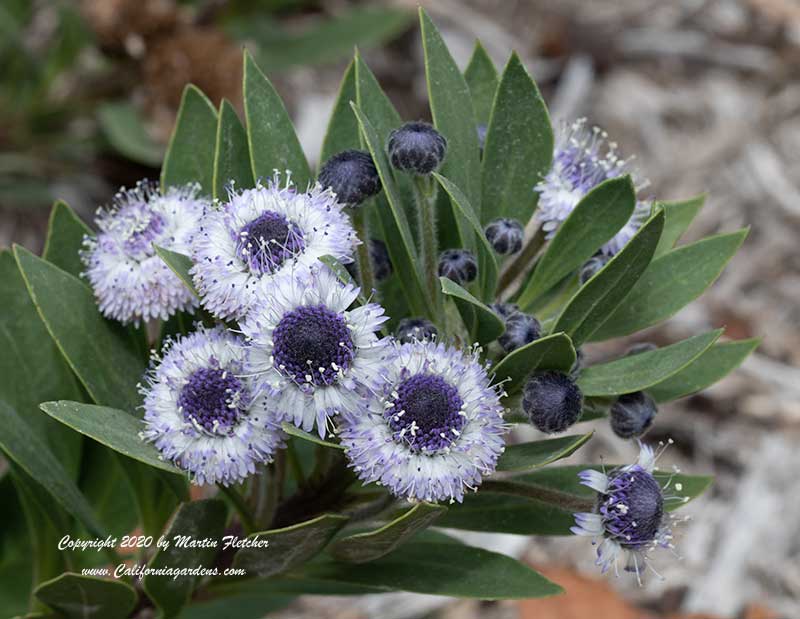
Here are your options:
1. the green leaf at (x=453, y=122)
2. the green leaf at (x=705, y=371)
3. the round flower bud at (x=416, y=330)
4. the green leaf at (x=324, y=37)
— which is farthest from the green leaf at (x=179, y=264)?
the green leaf at (x=324, y=37)

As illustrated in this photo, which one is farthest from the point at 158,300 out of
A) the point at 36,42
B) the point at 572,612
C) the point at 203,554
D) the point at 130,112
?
the point at 36,42

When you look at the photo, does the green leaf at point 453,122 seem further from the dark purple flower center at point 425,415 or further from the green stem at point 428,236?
the dark purple flower center at point 425,415

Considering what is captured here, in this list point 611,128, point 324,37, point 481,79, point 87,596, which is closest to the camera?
point 87,596

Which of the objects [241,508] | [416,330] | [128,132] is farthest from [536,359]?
[128,132]

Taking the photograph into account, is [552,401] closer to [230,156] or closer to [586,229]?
[586,229]

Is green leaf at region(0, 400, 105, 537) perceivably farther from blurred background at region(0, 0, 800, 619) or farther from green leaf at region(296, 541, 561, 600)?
blurred background at region(0, 0, 800, 619)

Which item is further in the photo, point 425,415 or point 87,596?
point 87,596

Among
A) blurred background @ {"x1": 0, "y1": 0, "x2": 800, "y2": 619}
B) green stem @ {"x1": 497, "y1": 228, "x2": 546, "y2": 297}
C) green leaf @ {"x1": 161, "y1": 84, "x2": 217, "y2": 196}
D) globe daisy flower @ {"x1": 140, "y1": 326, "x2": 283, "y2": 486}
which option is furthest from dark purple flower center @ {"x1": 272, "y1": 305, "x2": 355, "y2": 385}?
blurred background @ {"x1": 0, "y1": 0, "x2": 800, "y2": 619}
